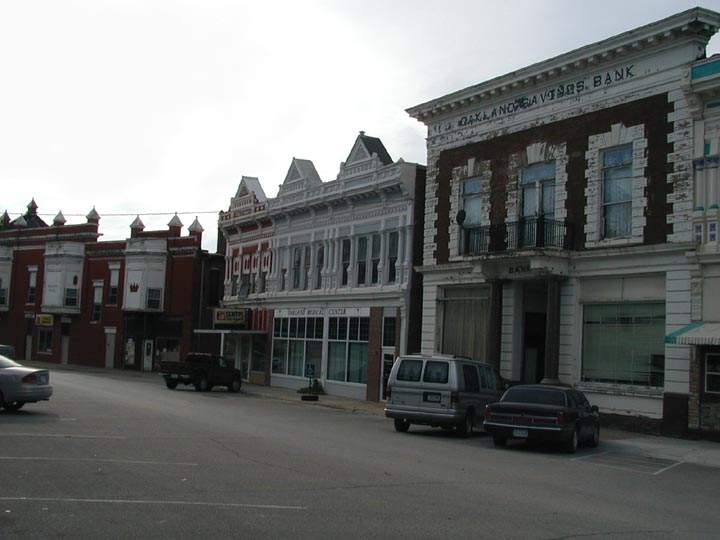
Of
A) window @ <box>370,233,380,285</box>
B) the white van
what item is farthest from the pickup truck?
the white van

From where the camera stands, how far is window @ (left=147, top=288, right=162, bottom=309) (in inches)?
2170

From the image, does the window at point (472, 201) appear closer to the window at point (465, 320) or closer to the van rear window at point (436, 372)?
the window at point (465, 320)

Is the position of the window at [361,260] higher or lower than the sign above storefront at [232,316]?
higher

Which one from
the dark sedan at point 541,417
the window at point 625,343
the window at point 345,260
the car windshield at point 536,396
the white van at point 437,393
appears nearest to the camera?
the dark sedan at point 541,417

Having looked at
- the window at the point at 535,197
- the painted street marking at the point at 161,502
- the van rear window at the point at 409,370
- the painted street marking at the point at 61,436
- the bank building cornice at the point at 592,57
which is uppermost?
the bank building cornice at the point at 592,57

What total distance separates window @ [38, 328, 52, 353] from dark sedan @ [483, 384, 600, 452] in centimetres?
5118

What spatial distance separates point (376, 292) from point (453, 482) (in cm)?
2195

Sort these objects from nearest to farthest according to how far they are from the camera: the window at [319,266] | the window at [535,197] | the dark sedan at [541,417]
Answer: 1. the dark sedan at [541,417]
2. the window at [535,197]
3. the window at [319,266]

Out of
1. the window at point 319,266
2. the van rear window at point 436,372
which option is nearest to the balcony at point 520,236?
the van rear window at point 436,372

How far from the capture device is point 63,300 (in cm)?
6006

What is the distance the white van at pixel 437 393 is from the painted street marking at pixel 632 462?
11.2 feet

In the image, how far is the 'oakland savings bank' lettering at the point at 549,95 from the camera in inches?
941

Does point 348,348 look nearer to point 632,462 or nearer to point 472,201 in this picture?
point 472,201

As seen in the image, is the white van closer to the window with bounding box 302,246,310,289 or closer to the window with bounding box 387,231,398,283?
the window with bounding box 387,231,398,283
